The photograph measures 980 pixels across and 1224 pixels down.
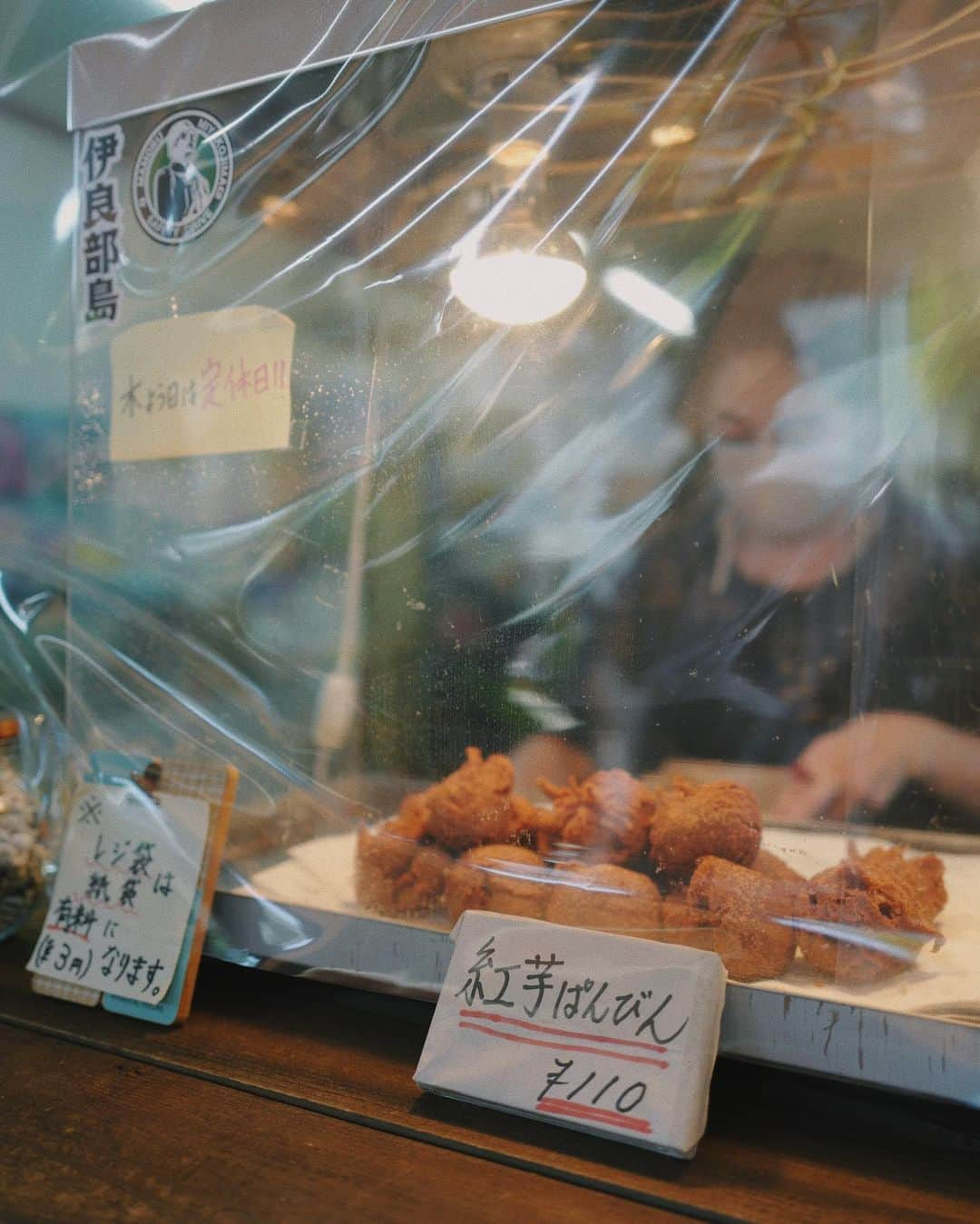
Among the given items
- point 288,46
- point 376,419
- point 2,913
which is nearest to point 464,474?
point 376,419

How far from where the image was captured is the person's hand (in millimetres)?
837

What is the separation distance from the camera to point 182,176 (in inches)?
45.9

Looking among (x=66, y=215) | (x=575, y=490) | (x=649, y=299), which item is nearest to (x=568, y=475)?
(x=575, y=490)

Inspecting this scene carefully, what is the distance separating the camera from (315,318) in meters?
1.08

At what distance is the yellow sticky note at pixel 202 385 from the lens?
43.6 inches

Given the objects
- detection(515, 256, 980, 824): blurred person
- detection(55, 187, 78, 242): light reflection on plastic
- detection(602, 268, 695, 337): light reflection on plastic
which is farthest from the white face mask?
detection(55, 187, 78, 242): light reflection on plastic

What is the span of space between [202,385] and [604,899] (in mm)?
715

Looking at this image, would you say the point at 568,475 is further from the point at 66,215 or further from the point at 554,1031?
the point at 66,215

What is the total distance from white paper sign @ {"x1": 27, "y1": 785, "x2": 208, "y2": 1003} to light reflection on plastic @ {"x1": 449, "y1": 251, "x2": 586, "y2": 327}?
577 millimetres

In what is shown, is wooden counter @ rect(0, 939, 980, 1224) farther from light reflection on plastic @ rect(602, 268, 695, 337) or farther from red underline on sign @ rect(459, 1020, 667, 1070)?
light reflection on plastic @ rect(602, 268, 695, 337)

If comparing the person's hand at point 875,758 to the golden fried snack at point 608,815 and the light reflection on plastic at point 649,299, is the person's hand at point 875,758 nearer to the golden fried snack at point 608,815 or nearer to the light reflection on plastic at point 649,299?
the golden fried snack at point 608,815

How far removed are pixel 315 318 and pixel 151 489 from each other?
29 centimetres

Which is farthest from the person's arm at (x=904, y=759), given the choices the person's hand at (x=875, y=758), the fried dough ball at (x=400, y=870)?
the fried dough ball at (x=400, y=870)

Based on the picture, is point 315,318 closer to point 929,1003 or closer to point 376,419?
point 376,419
